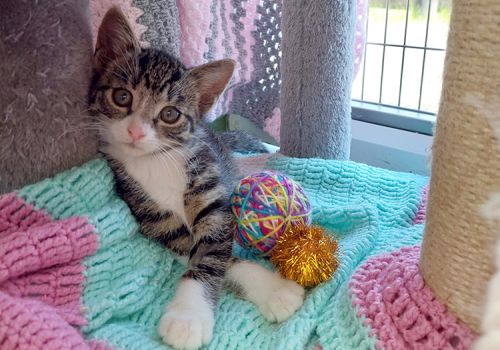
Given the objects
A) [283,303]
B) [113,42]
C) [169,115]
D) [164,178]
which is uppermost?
[113,42]

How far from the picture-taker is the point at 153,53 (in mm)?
988

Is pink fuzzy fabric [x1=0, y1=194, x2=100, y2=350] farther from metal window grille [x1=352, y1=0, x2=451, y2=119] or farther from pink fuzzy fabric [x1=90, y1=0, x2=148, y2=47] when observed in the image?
metal window grille [x1=352, y1=0, x2=451, y2=119]

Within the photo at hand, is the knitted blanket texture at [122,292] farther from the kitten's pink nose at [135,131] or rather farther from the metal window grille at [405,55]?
the metal window grille at [405,55]

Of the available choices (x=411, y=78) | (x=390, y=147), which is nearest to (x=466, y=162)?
(x=390, y=147)

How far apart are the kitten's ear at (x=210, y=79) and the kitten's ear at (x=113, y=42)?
0.12m

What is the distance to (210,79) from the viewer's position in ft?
3.35

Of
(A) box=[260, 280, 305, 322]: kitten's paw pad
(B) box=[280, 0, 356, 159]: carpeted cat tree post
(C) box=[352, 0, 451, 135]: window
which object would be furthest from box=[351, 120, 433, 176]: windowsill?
(A) box=[260, 280, 305, 322]: kitten's paw pad

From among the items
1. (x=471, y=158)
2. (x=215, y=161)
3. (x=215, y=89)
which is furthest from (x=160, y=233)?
(x=471, y=158)

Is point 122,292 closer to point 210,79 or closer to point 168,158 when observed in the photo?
point 168,158

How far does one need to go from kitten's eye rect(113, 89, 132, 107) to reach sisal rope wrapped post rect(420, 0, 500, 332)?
1.60 feet

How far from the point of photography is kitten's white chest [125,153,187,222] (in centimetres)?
94

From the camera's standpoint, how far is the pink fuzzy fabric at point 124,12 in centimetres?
110

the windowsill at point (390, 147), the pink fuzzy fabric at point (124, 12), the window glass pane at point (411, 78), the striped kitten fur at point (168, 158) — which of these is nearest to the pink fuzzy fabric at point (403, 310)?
the striped kitten fur at point (168, 158)

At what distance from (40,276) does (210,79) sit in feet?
1.54
